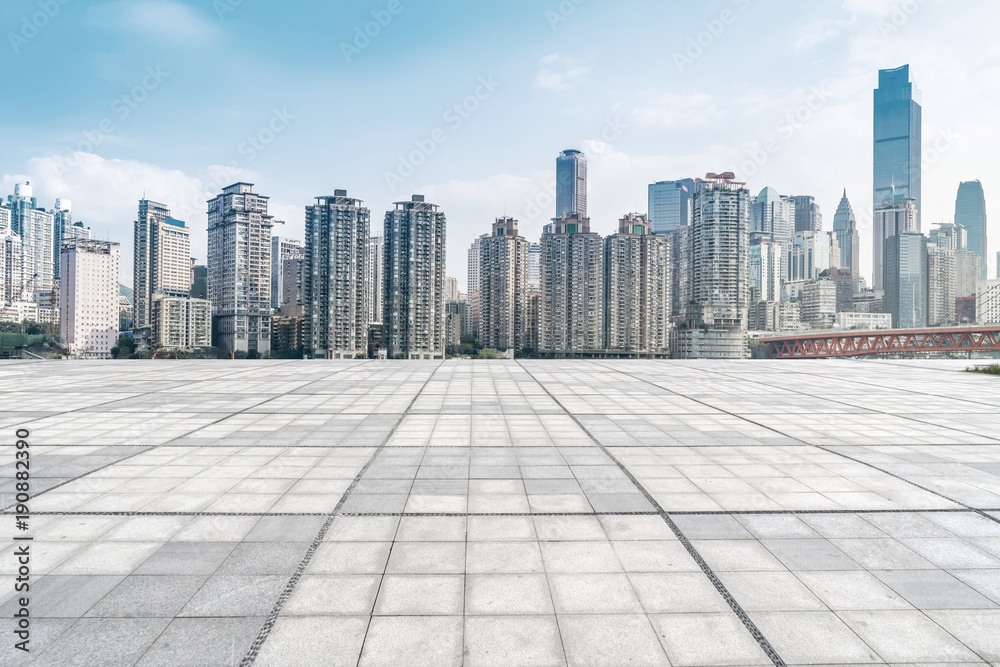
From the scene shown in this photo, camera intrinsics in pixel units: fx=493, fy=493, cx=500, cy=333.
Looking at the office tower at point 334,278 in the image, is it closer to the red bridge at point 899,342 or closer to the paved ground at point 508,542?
the red bridge at point 899,342

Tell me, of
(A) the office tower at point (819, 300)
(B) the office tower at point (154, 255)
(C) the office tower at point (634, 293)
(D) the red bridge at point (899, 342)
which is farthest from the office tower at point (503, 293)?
(B) the office tower at point (154, 255)

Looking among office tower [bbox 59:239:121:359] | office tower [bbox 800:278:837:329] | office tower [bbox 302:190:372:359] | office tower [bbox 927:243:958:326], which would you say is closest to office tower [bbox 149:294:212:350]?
office tower [bbox 59:239:121:359]

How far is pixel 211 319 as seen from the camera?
131m

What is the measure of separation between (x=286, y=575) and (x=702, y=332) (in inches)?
4235

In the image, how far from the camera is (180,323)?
406 feet

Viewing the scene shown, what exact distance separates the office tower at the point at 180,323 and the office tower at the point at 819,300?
193 meters

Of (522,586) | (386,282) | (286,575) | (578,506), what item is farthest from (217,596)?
(386,282)

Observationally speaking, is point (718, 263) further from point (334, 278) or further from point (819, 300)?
point (819, 300)

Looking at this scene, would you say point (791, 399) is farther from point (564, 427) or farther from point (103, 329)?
point (103, 329)

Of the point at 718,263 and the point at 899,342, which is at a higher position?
the point at 718,263

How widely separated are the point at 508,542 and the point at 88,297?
16576 centimetres

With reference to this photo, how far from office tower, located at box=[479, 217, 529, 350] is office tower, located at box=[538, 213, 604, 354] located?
10126 mm

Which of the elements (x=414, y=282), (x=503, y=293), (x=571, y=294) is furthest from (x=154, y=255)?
(x=571, y=294)

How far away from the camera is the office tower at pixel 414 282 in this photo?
9931 cm
